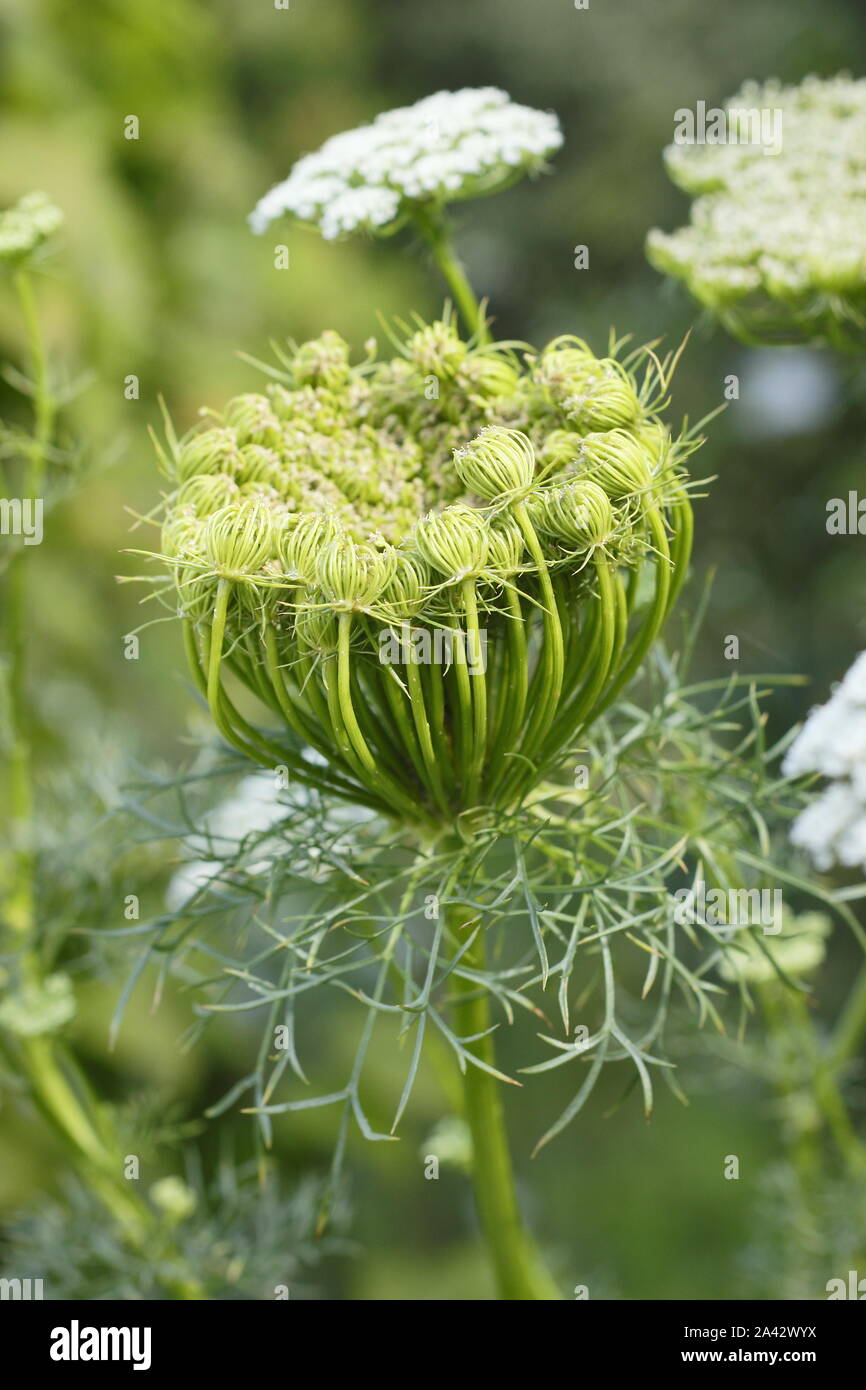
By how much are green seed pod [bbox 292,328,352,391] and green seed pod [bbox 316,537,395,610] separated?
26cm

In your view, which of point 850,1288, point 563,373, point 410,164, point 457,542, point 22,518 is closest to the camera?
point 457,542

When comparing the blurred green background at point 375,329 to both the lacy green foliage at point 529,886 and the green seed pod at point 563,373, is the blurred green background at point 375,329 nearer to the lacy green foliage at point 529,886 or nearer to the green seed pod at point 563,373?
the lacy green foliage at point 529,886

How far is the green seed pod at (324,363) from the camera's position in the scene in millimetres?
1011

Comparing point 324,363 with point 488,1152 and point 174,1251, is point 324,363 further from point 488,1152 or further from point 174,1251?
point 174,1251

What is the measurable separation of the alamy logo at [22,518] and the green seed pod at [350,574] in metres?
0.59

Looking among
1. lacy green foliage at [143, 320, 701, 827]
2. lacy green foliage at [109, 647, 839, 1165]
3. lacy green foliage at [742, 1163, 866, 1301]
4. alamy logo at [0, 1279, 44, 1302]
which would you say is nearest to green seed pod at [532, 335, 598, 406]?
lacy green foliage at [143, 320, 701, 827]

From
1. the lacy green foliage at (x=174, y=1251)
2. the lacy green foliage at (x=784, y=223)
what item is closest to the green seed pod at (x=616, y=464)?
the lacy green foliage at (x=784, y=223)

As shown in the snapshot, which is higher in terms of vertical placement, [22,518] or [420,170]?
[420,170]

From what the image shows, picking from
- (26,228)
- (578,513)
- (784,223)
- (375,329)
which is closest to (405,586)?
(578,513)

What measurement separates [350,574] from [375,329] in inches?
94.8

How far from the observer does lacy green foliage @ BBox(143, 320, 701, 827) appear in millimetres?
821

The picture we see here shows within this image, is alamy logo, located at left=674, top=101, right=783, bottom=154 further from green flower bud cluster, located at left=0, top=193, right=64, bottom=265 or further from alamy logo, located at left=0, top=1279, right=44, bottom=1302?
alamy logo, located at left=0, top=1279, right=44, bottom=1302

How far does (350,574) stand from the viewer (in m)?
0.80
